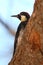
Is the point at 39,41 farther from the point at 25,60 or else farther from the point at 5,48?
the point at 5,48

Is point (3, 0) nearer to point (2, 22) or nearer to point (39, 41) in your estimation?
point (2, 22)

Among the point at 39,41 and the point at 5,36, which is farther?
the point at 5,36

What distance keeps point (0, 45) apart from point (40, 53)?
994 mm

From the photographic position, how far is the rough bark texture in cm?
101

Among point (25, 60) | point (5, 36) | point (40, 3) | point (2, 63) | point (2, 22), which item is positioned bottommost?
point (2, 63)

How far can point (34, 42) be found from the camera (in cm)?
104

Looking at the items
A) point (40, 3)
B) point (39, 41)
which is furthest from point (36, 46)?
point (40, 3)

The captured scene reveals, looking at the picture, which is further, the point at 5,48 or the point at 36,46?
the point at 5,48

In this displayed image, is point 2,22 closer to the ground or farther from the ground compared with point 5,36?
farther from the ground

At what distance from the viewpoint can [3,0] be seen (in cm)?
197

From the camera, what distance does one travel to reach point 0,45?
6.50 feet

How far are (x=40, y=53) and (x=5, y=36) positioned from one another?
98cm

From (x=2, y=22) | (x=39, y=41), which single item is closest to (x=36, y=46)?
(x=39, y=41)

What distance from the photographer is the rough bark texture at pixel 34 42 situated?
1015 mm
